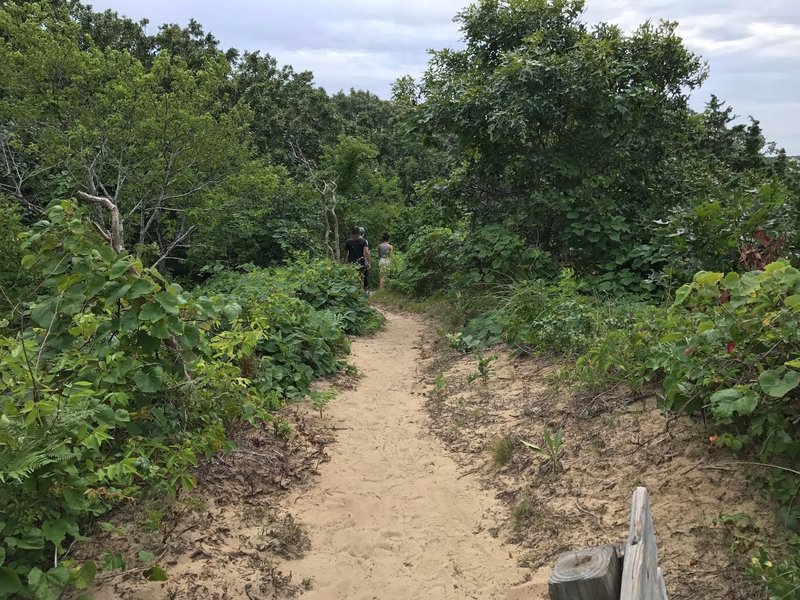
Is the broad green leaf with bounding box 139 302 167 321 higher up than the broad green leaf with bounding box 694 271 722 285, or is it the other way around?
the broad green leaf with bounding box 694 271 722 285

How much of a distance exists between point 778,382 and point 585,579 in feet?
6.14

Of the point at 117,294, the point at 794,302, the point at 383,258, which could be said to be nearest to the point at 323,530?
the point at 117,294

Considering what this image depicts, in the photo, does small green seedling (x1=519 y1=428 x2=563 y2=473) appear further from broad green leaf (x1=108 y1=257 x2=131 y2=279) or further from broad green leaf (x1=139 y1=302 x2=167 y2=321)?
broad green leaf (x1=108 y1=257 x2=131 y2=279)

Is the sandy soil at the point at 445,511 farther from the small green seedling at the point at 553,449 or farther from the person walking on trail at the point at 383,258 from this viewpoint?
the person walking on trail at the point at 383,258

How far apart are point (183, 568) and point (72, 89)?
26.0ft

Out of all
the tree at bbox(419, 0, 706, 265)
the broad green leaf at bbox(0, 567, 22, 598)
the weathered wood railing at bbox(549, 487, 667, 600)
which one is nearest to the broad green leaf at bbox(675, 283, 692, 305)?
the weathered wood railing at bbox(549, 487, 667, 600)

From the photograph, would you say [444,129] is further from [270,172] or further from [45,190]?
[45,190]

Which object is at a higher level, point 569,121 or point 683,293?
point 569,121

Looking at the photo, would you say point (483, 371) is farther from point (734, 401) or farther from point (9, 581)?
point (9, 581)

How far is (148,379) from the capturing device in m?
3.26

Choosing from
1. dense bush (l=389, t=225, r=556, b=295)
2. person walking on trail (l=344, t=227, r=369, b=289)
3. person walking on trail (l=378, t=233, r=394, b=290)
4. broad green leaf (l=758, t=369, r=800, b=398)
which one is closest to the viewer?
broad green leaf (l=758, t=369, r=800, b=398)

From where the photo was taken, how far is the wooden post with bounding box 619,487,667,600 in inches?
44.5

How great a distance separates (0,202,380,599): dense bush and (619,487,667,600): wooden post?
7.50ft

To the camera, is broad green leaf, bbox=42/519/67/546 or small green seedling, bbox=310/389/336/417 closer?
broad green leaf, bbox=42/519/67/546
